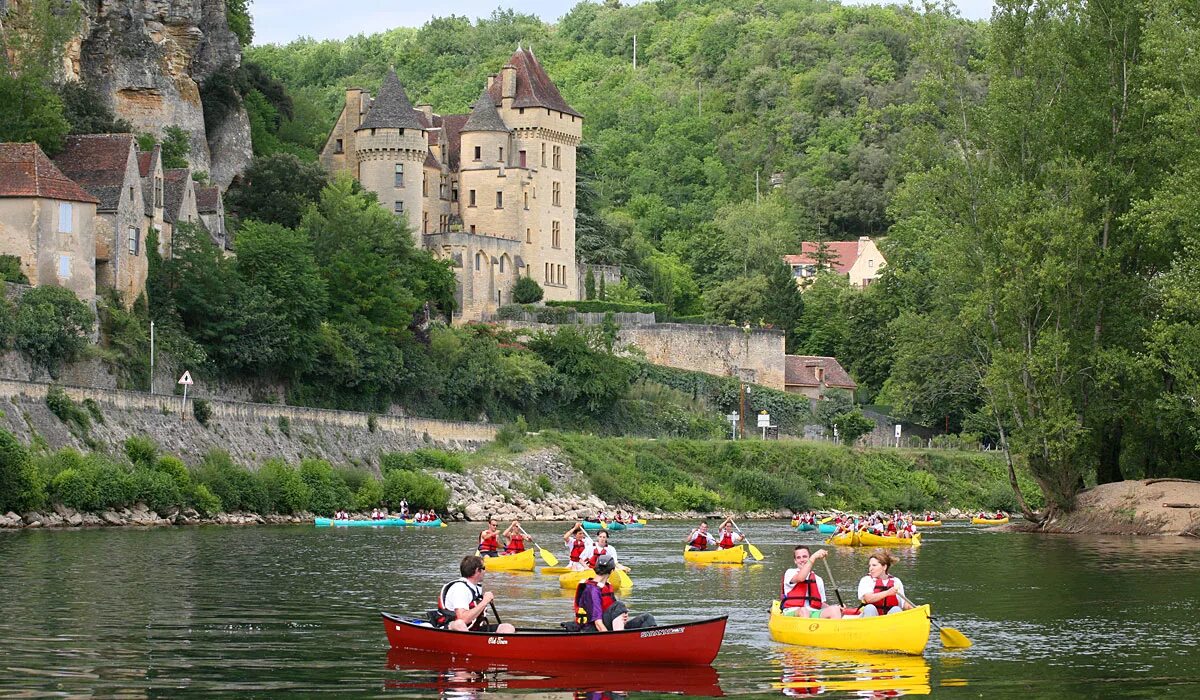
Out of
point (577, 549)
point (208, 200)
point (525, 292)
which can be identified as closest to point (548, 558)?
point (577, 549)

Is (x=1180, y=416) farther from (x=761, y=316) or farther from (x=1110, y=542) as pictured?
(x=761, y=316)

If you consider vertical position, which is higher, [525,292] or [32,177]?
[32,177]

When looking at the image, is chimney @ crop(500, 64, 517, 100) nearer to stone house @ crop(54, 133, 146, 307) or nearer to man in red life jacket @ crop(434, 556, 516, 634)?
stone house @ crop(54, 133, 146, 307)

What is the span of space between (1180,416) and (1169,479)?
4079 mm

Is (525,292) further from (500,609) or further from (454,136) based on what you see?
(500,609)

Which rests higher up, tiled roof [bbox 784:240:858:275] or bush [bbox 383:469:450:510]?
tiled roof [bbox 784:240:858:275]

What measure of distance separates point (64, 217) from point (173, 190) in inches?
397

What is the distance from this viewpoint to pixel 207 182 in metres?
88.2

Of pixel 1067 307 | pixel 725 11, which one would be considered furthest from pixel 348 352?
pixel 725 11

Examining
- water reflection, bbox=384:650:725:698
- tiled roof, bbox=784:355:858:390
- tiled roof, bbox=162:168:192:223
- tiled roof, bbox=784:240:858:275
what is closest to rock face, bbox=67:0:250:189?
tiled roof, bbox=162:168:192:223

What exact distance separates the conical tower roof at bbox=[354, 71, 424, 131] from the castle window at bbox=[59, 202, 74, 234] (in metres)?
41.2

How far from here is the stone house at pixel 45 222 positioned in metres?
65.1

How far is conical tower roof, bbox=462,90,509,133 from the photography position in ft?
368

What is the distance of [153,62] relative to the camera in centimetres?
8556
